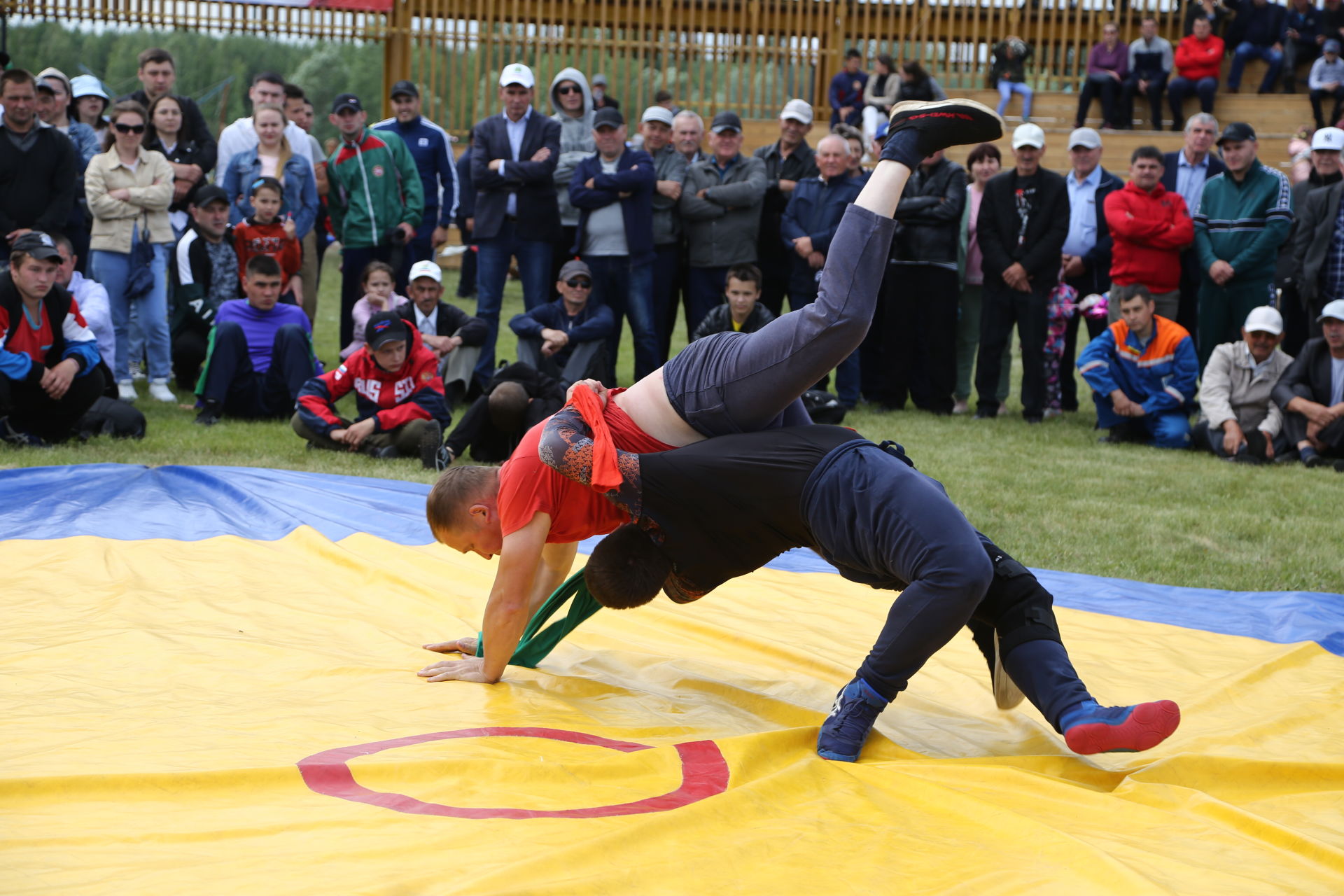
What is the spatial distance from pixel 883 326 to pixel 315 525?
16.3ft

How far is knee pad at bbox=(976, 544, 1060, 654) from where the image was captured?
2.88 meters

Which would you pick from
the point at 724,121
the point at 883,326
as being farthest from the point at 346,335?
the point at 883,326

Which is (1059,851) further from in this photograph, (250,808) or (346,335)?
(346,335)

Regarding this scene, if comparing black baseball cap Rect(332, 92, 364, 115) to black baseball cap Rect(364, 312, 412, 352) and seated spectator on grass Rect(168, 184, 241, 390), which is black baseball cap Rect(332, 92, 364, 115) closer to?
seated spectator on grass Rect(168, 184, 241, 390)

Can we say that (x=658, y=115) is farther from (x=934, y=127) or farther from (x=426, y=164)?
(x=934, y=127)

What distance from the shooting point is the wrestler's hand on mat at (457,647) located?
11.5 ft

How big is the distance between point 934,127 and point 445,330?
220 inches

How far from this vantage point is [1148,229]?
8172 millimetres

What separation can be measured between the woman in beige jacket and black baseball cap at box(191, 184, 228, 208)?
10.0 inches

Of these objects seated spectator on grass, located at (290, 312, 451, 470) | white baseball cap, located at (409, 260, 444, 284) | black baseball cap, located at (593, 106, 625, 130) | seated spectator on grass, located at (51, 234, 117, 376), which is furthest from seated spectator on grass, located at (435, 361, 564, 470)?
seated spectator on grass, located at (51, 234, 117, 376)

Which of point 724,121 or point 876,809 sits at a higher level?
point 724,121

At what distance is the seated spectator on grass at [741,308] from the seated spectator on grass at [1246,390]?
2.75 meters

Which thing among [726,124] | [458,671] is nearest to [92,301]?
[726,124]

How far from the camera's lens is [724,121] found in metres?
8.65
